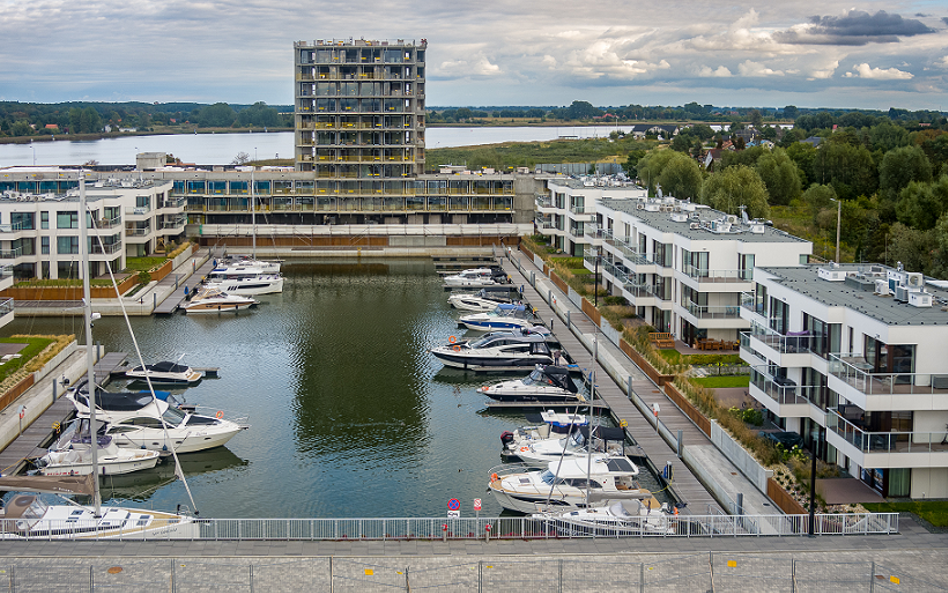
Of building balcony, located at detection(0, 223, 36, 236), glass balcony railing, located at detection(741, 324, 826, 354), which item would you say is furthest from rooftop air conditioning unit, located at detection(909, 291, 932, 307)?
building balcony, located at detection(0, 223, 36, 236)

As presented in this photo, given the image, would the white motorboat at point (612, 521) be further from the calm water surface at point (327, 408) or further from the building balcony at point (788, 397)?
the building balcony at point (788, 397)

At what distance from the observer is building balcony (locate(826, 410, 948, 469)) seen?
2794 centimetres

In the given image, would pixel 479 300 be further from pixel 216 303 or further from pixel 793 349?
pixel 793 349

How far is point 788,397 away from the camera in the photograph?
33219mm

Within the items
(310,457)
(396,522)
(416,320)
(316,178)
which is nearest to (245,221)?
(316,178)

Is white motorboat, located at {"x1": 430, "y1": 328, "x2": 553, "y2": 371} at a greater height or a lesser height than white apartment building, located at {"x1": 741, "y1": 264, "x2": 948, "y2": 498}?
lesser

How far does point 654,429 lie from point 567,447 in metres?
4.56

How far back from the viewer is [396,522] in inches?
1199

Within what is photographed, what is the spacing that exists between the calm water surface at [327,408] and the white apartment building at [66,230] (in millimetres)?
6908

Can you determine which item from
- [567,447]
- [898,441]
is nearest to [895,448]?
[898,441]

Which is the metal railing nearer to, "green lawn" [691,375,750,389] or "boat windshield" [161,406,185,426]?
"boat windshield" [161,406,185,426]

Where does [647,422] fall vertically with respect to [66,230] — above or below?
below

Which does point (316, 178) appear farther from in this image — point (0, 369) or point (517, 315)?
point (0, 369)

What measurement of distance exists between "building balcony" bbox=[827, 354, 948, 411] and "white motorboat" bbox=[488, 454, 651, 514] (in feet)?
25.0
